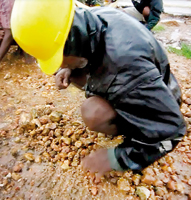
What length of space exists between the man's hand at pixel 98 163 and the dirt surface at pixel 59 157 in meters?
0.08

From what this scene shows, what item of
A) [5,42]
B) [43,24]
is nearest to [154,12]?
[5,42]

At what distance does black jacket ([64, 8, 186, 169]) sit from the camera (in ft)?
3.77

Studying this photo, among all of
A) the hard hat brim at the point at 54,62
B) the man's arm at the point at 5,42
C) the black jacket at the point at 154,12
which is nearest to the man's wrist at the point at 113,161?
the hard hat brim at the point at 54,62

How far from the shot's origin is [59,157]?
1.68 metres

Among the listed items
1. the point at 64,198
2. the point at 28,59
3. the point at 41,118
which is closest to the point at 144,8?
the point at 28,59

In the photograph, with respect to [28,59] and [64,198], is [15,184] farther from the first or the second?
[28,59]

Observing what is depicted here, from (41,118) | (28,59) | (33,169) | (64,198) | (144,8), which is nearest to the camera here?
(64,198)

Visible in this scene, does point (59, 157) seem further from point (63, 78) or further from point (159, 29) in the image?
point (159, 29)

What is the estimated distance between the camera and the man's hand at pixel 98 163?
4.66 feet

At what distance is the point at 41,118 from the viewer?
1.95 metres

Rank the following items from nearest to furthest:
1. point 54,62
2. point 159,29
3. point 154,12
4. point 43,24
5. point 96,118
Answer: point 43,24 → point 54,62 → point 96,118 → point 154,12 → point 159,29

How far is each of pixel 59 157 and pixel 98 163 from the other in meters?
0.36

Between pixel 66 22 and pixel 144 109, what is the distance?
1.81ft

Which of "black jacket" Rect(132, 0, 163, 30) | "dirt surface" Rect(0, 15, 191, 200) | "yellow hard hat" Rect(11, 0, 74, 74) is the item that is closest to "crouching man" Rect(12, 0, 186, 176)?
"yellow hard hat" Rect(11, 0, 74, 74)
